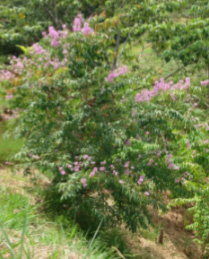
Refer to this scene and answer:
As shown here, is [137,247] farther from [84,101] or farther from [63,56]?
[63,56]

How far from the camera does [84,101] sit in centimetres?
415

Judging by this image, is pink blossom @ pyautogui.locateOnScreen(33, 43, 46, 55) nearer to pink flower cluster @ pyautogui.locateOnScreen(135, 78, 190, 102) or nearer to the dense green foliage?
the dense green foliage

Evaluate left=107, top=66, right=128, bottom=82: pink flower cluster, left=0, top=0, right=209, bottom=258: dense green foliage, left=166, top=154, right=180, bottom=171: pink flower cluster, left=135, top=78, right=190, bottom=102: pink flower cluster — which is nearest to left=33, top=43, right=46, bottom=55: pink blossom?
left=0, top=0, right=209, bottom=258: dense green foliage

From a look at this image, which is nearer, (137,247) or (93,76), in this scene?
(93,76)

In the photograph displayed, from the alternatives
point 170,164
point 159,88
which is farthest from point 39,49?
point 170,164

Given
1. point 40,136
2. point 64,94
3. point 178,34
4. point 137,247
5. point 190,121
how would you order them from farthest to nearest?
point 178,34
point 137,247
point 64,94
point 40,136
point 190,121

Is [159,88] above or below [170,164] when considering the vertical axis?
above

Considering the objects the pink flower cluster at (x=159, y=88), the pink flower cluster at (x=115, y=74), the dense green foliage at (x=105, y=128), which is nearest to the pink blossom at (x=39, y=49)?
the dense green foliage at (x=105, y=128)

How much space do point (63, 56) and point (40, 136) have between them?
55.0 inches

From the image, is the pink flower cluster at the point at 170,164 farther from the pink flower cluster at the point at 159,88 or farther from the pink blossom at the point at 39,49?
the pink blossom at the point at 39,49

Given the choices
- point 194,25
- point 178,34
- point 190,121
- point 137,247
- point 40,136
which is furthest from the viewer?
point 178,34

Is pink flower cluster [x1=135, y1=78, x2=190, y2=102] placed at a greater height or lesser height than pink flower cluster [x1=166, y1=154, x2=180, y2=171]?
greater

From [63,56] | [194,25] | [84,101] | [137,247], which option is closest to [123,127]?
[84,101]

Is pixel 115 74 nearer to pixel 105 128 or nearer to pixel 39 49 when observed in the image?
pixel 105 128
